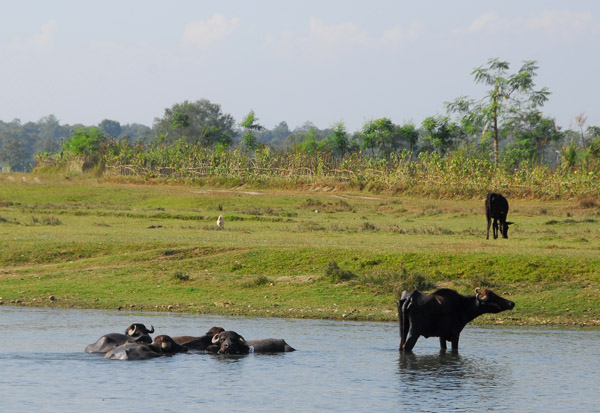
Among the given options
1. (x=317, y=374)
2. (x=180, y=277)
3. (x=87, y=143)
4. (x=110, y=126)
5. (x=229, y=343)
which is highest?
A: (x=110, y=126)

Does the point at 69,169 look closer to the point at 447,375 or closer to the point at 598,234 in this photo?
the point at 598,234

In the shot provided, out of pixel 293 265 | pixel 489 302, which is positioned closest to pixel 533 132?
pixel 293 265

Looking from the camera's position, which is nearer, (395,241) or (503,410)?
(503,410)

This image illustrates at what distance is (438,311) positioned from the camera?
47.0 feet

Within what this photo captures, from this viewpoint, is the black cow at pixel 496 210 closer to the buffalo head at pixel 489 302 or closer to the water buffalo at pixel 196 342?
the buffalo head at pixel 489 302

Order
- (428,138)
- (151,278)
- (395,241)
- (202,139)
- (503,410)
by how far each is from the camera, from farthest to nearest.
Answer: (202,139)
(428,138)
(395,241)
(151,278)
(503,410)

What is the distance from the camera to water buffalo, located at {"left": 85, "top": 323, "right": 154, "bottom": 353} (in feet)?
48.0

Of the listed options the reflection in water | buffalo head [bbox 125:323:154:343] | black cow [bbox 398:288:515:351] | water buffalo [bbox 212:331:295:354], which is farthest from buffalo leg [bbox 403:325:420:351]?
buffalo head [bbox 125:323:154:343]

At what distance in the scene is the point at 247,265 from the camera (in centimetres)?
2406

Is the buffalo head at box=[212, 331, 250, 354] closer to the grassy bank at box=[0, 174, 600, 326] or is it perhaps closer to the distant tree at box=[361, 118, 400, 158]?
the grassy bank at box=[0, 174, 600, 326]

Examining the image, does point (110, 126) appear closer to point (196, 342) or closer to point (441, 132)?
point (441, 132)

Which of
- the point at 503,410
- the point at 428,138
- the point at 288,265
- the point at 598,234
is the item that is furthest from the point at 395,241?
the point at 428,138

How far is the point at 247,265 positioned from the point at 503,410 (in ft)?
43.9

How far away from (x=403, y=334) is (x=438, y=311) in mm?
722
